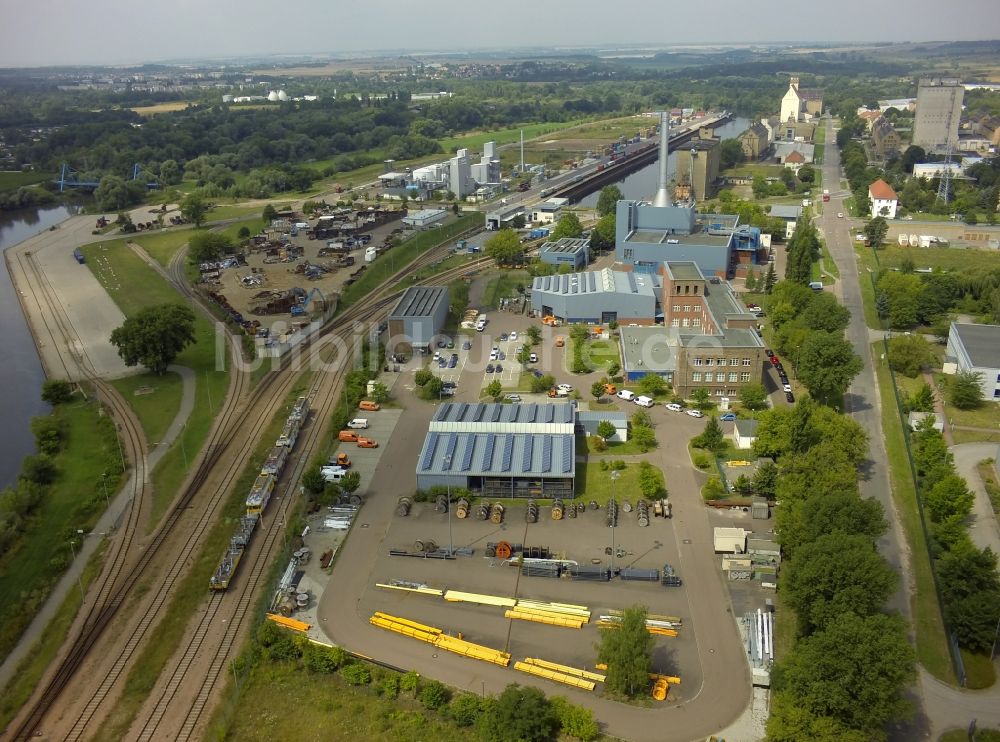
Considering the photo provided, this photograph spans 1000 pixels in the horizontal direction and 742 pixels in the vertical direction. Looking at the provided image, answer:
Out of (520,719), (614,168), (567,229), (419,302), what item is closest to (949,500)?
(520,719)

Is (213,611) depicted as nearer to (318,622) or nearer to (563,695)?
(318,622)

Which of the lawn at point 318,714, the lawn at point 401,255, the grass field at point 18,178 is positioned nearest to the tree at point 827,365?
the lawn at point 318,714

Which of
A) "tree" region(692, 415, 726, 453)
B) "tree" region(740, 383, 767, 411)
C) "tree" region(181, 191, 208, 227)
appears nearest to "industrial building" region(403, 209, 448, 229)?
"tree" region(181, 191, 208, 227)

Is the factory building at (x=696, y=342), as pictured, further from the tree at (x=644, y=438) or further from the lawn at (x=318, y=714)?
the lawn at (x=318, y=714)

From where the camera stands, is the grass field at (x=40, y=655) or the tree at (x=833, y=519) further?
the tree at (x=833, y=519)

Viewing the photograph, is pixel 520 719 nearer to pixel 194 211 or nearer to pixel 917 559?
pixel 917 559

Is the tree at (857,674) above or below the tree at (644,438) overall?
above

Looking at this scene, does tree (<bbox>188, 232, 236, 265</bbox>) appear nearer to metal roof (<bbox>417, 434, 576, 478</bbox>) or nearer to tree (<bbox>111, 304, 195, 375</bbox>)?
tree (<bbox>111, 304, 195, 375</bbox>)

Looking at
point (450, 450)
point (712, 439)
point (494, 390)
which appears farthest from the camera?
point (494, 390)
